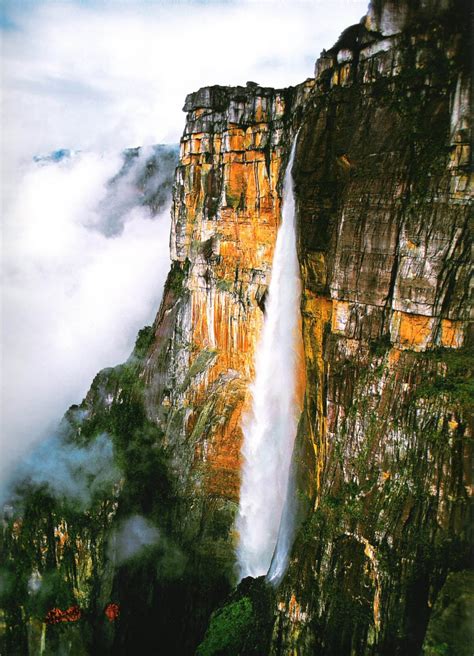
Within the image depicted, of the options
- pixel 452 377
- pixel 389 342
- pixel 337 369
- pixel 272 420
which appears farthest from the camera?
pixel 272 420

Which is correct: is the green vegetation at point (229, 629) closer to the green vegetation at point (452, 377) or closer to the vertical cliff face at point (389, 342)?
the vertical cliff face at point (389, 342)

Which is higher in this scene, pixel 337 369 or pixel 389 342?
pixel 389 342

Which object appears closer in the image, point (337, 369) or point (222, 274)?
point (337, 369)

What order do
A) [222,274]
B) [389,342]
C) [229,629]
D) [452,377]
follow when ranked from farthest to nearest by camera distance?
[222,274] → [229,629] → [389,342] → [452,377]

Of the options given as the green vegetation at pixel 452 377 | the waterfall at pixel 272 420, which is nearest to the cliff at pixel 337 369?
the green vegetation at pixel 452 377

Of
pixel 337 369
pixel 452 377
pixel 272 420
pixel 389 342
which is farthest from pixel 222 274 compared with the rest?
pixel 452 377

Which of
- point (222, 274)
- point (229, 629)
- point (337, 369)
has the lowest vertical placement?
point (229, 629)

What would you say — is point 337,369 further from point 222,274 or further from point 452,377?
point 222,274
